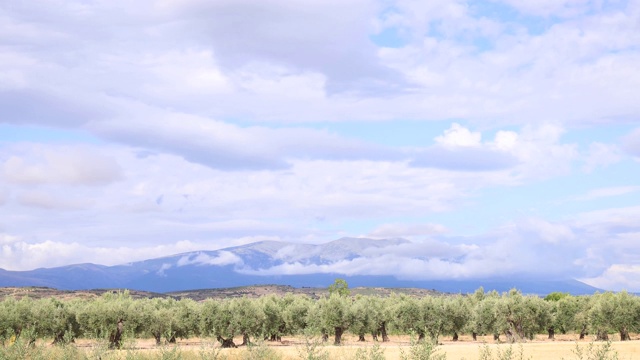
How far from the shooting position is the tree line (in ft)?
231

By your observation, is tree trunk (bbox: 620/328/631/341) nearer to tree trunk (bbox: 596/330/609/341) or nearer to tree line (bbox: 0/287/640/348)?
tree line (bbox: 0/287/640/348)

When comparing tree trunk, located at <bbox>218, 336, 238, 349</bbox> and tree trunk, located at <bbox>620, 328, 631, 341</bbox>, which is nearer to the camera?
tree trunk, located at <bbox>218, 336, 238, 349</bbox>

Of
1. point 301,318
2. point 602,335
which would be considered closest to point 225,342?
point 301,318

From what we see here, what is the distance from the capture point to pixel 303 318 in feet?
251

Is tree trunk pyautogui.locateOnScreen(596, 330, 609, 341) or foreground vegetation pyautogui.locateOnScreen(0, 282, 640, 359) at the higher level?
foreground vegetation pyautogui.locateOnScreen(0, 282, 640, 359)

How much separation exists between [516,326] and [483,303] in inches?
173

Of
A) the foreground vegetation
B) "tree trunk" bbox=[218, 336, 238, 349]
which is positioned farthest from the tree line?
the foreground vegetation

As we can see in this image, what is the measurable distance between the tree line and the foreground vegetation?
0.10 meters

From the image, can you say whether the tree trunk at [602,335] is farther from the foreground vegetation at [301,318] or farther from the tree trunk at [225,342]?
the tree trunk at [225,342]

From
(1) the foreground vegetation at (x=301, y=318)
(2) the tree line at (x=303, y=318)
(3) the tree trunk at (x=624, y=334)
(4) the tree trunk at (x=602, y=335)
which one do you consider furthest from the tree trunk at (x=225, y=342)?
(3) the tree trunk at (x=624, y=334)

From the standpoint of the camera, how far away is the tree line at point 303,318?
231 ft

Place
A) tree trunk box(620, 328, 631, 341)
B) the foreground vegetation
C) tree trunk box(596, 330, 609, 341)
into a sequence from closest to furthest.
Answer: the foreground vegetation
tree trunk box(620, 328, 631, 341)
tree trunk box(596, 330, 609, 341)

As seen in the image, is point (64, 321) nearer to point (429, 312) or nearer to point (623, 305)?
point (429, 312)

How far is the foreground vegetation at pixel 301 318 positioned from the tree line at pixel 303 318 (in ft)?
0.34
